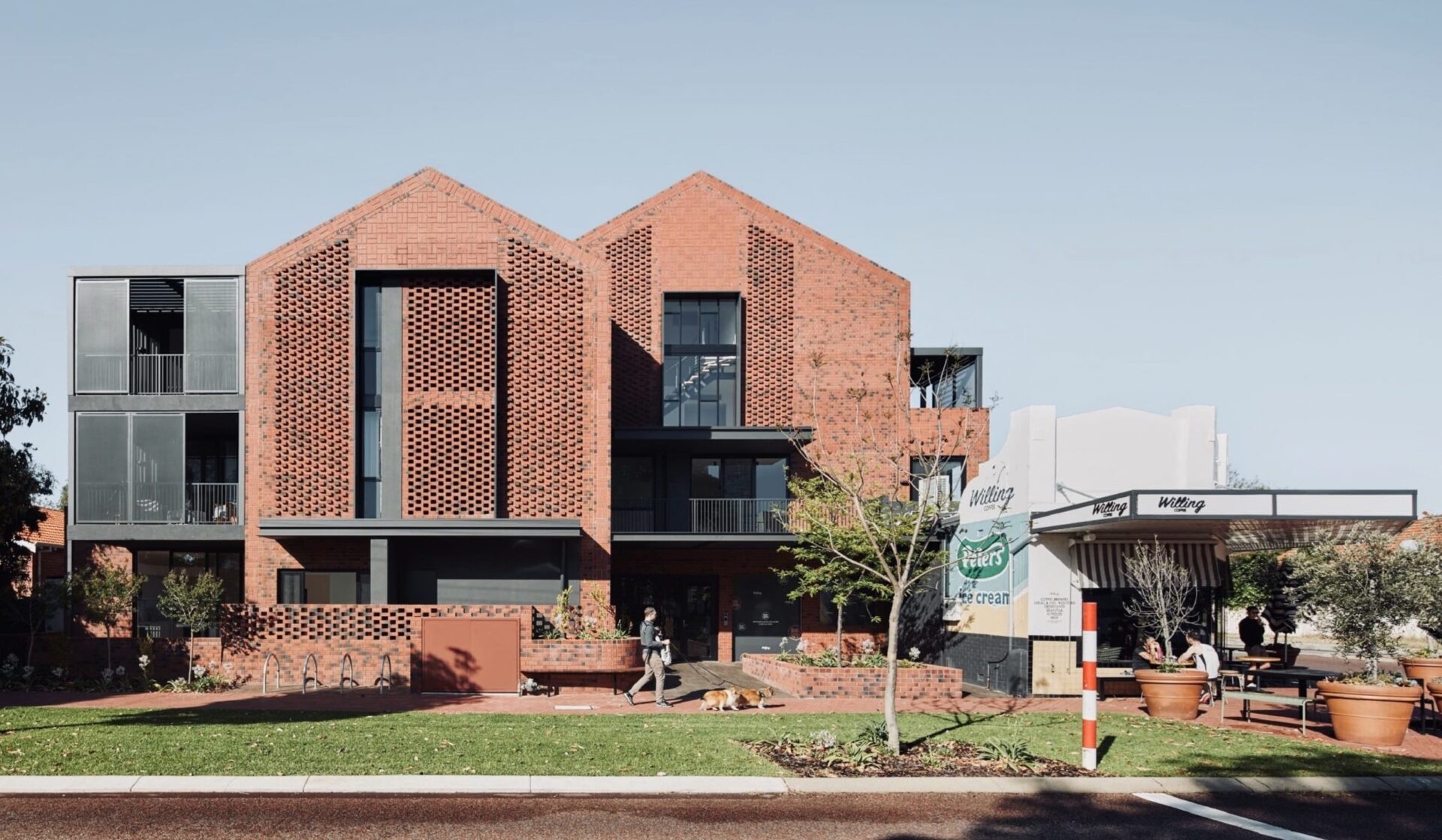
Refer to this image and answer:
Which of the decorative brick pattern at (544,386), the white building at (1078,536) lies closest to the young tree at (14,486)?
the decorative brick pattern at (544,386)

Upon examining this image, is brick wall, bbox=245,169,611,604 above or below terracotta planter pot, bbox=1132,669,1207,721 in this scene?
above

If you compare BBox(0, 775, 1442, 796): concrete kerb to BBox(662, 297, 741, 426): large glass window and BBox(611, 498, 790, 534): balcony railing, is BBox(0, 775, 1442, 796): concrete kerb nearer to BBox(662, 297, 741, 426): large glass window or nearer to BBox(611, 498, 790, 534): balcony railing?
BBox(611, 498, 790, 534): balcony railing

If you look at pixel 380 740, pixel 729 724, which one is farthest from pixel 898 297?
pixel 380 740

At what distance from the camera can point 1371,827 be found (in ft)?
42.0

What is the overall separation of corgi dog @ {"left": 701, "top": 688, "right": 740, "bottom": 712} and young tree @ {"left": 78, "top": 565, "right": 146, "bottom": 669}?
1319cm

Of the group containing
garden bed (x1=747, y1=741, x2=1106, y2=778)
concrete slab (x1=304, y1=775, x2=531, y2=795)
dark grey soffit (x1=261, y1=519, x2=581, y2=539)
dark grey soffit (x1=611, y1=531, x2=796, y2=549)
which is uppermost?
dark grey soffit (x1=261, y1=519, x2=581, y2=539)

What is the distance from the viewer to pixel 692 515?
1371 inches

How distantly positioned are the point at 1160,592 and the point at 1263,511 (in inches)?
89.1

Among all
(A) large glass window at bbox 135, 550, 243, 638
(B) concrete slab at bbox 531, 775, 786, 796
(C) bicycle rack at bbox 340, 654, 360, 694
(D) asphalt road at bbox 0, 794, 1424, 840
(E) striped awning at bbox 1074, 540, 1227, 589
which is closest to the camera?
(D) asphalt road at bbox 0, 794, 1424, 840

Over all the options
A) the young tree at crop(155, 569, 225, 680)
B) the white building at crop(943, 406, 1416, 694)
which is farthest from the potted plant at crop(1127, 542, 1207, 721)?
the young tree at crop(155, 569, 225, 680)

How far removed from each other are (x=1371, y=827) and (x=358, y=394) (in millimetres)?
23406

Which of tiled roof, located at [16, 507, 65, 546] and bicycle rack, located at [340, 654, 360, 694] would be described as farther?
tiled roof, located at [16, 507, 65, 546]

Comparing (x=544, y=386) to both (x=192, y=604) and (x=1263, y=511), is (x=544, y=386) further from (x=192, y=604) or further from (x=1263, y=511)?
(x=1263, y=511)

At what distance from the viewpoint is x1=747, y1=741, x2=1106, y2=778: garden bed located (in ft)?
50.0
